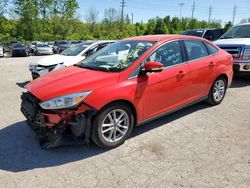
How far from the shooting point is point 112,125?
3848 mm

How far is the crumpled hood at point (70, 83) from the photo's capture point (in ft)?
12.0

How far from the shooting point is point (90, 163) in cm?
352

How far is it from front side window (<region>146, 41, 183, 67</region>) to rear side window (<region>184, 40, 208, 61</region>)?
0.91 ft

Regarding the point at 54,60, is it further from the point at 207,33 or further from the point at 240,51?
the point at 207,33

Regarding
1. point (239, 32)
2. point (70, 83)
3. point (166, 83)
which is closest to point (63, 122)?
point (70, 83)

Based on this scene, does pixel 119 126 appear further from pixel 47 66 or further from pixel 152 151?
pixel 47 66

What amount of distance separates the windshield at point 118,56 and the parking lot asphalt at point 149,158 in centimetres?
119

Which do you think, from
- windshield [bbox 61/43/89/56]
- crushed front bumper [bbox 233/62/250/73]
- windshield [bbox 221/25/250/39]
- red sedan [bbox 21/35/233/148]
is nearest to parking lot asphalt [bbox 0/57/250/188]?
red sedan [bbox 21/35/233/148]

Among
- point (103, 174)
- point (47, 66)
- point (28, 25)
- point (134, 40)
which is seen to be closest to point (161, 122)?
point (134, 40)

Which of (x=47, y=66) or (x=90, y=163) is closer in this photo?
(x=90, y=163)

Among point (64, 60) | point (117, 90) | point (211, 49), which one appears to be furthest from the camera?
point (64, 60)

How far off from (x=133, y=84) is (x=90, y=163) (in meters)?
1.29

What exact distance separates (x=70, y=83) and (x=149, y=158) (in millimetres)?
1546

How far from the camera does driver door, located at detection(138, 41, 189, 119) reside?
4145 mm
